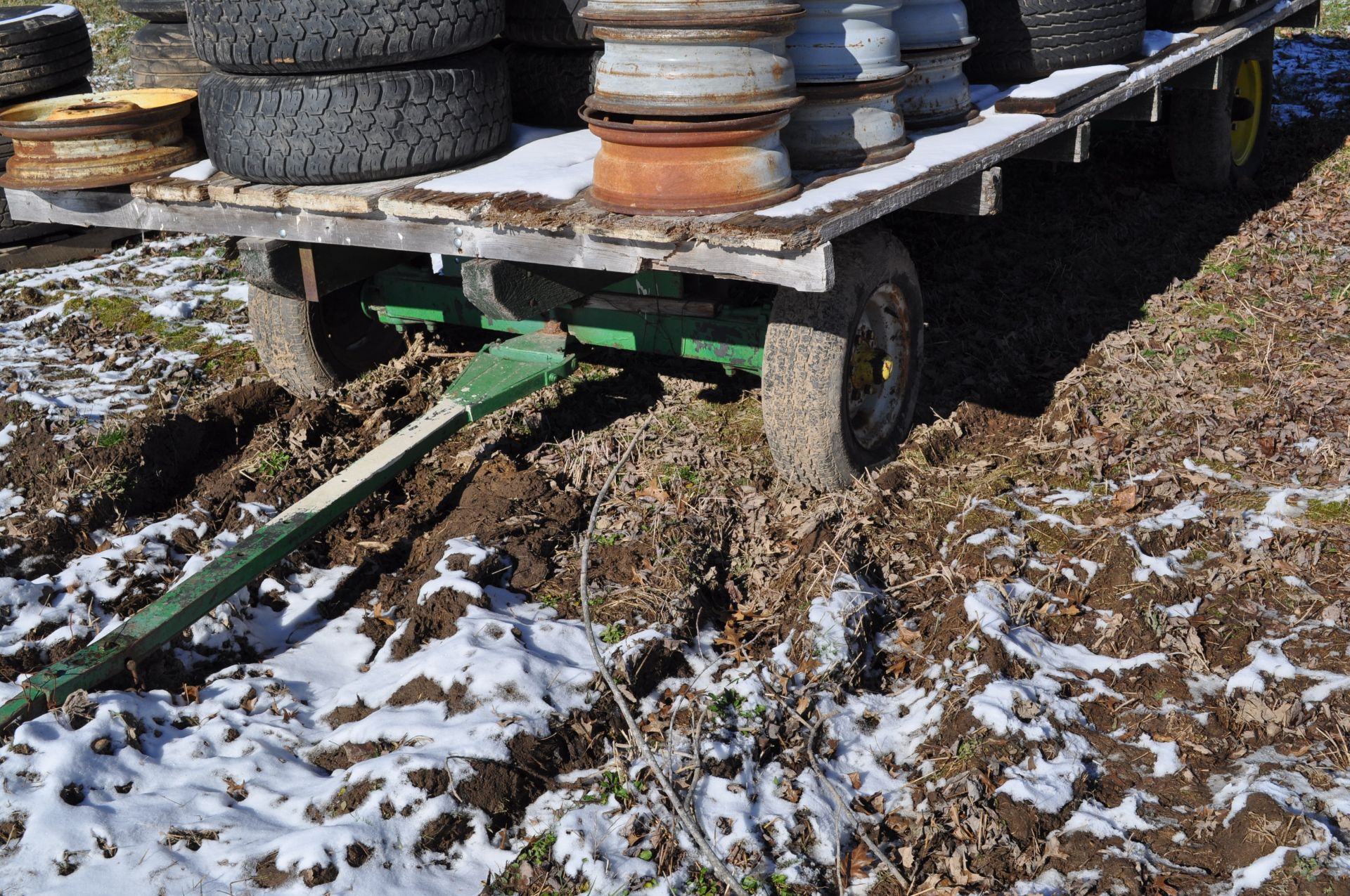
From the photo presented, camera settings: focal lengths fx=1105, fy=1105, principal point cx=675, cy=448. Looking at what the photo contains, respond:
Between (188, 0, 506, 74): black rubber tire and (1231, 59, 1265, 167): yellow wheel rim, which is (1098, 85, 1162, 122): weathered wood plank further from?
(188, 0, 506, 74): black rubber tire

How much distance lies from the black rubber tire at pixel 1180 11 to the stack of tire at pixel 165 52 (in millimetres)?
5292

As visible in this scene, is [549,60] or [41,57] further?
[41,57]

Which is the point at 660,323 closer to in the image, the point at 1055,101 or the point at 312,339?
the point at 312,339

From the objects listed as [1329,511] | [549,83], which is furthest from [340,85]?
[1329,511]

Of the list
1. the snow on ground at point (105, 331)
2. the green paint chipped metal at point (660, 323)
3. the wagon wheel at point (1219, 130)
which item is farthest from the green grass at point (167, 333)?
the wagon wheel at point (1219, 130)

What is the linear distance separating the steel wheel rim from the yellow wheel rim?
199 inches

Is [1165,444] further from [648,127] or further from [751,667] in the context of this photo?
[648,127]

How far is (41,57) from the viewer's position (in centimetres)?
593

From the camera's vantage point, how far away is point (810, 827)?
8.82 feet

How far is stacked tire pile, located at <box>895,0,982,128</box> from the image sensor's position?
14.3 ft

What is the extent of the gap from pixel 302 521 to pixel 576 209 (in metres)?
1.29

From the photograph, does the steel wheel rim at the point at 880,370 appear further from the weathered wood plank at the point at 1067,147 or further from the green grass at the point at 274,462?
the green grass at the point at 274,462

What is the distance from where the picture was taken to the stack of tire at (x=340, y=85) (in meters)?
3.54

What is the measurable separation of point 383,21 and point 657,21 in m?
0.97
